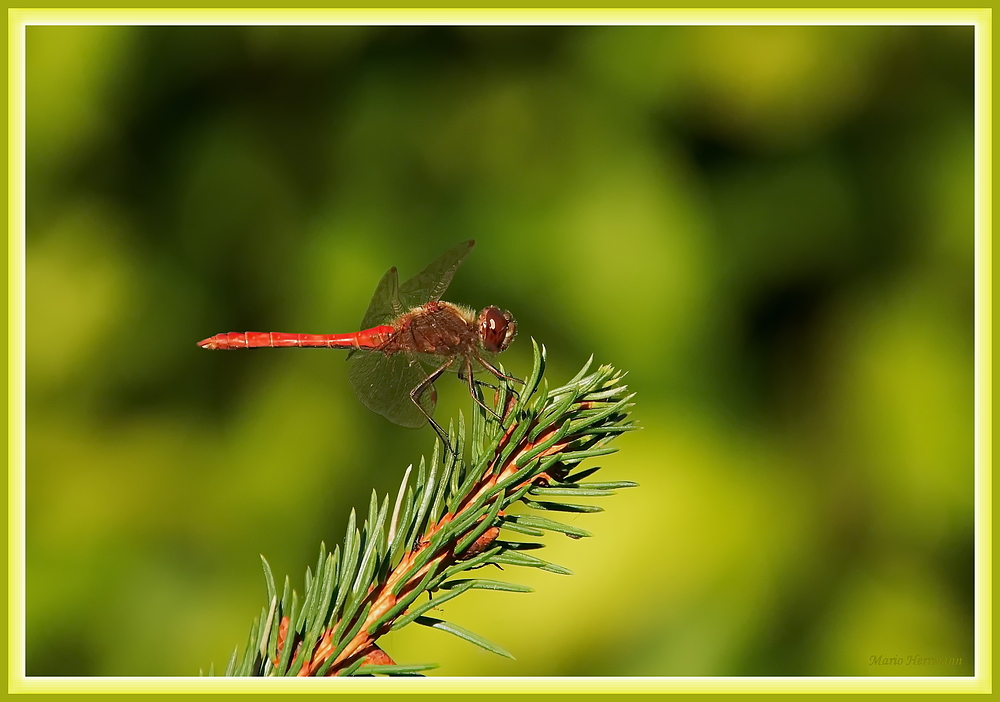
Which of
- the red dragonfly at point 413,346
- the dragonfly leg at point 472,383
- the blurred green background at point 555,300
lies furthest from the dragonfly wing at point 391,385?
the blurred green background at point 555,300

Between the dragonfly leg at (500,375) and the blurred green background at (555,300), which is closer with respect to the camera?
the dragonfly leg at (500,375)

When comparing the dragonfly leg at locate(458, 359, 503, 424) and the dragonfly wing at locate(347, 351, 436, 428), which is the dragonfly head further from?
the dragonfly wing at locate(347, 351, 436, 428)

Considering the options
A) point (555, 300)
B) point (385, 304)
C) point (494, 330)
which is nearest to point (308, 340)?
point (385, 304)

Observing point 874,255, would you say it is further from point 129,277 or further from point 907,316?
point 129,277

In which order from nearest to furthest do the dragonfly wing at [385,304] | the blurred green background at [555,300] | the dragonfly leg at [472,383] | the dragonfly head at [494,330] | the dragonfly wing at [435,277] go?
the dragonfly leg at [472,383], the dragonfly head at [494,330], the dragonfly wing at [385,304], the dragonfly wing at [435,277], the blurred green background at [555,300]

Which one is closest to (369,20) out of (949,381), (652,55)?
(652,55)

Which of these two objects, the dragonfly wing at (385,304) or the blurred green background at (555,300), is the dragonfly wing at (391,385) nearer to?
the dragonfly wing at (385,304)

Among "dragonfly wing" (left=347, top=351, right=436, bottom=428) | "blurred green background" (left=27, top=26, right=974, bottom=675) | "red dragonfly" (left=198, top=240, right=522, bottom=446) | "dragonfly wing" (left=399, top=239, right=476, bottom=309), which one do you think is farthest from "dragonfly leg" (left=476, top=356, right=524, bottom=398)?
"blurred green background" (left=27, top=26, right=974, bottom=675)

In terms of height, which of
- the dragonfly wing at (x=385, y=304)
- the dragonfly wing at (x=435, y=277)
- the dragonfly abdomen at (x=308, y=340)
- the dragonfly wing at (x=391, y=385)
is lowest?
the dragonfly wing at (x=391, y=385)

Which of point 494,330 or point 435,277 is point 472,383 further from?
point 435,277
